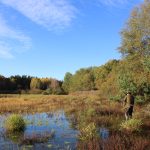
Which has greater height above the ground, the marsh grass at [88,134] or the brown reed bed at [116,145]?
the marsh grass at [88,134]

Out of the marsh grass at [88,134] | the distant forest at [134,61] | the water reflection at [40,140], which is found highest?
the distant forest at [134,61]

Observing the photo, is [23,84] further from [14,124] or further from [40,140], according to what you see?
[40,140]

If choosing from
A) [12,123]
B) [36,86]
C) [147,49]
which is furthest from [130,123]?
[36,86]

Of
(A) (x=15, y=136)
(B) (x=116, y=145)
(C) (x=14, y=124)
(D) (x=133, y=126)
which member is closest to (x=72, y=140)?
(A) (x=15, y=136)

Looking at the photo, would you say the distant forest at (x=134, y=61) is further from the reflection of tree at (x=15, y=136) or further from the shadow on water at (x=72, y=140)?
the reflection of tree at (x=15, y=136)

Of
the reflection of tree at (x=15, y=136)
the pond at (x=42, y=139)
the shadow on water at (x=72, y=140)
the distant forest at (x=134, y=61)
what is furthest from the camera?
the distant forest at (x=134, y=61)

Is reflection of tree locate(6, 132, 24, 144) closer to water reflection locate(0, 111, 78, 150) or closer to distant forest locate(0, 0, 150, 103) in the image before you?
water reflection locate(0, 111, 78, 150)

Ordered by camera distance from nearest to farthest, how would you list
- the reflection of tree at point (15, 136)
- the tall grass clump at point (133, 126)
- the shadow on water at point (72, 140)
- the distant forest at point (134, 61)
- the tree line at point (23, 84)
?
the shadow on water at point (72, 140) < the reflection of tree at point (15, 136) < the tall grass clump at point (133, 126) < the distant forest at point (134, 61) < the tree line at point (23, 84)

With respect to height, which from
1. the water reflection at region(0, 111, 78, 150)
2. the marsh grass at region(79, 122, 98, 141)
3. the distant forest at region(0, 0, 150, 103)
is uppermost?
the distant forest at region(0, 0, 150, 103)

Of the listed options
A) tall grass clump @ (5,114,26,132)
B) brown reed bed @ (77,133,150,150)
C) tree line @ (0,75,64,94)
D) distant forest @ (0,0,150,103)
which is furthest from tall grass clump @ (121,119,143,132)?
tree line @ (0,75,64,94)

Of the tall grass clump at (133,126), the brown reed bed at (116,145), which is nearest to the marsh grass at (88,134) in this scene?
the brown reed bed at (116,145)

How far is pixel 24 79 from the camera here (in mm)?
126312

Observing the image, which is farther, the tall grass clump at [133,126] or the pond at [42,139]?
the tall grass clump at [133,126]

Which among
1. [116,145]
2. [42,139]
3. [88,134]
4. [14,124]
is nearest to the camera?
[116,145]
